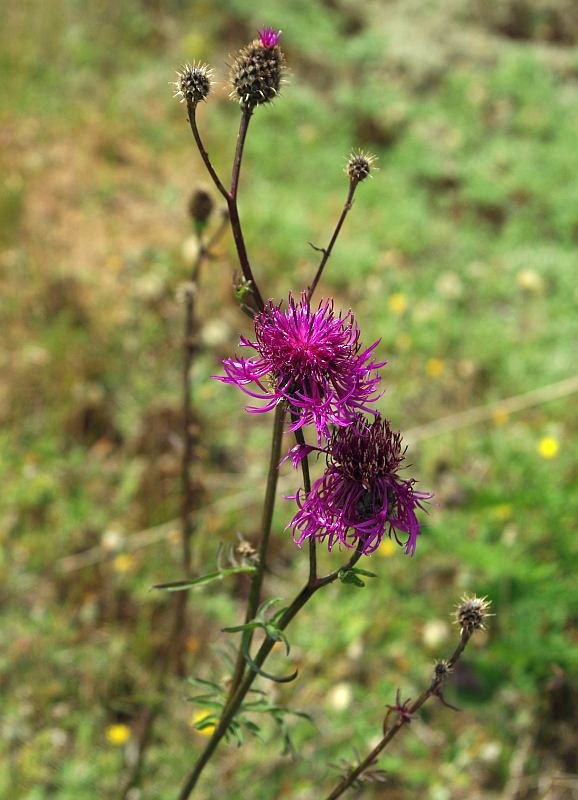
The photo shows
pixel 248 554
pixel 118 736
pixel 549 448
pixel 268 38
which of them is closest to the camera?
pixel 268 38

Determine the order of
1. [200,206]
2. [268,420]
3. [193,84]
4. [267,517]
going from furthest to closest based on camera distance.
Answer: [268,420] → [200,206] → [267,517] → [193,84]

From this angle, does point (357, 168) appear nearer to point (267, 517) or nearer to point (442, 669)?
point (267, 517)

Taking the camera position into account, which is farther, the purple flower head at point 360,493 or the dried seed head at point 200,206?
the dried seed head at point 200,206

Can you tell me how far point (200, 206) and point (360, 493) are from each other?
1.08 meters

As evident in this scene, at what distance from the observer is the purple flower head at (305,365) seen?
1322 mm

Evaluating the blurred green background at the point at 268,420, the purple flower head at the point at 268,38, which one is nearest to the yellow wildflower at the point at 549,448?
the blurred green background at the point at 268,420

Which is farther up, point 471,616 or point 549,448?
point 549,448

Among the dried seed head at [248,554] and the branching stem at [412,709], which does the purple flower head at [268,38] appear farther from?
the branching stem at [412,709]

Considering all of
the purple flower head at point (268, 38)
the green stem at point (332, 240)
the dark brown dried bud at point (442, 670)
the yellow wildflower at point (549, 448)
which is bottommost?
the dark brown dried bud at point (442, 670)

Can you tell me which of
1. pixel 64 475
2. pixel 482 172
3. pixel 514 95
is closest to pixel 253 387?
pixel 64 475

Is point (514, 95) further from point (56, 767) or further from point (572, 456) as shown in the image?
point (56, 767)

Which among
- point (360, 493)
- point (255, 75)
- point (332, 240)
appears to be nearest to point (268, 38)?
point (255, 75)

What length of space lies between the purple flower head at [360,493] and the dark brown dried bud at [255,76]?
54cm

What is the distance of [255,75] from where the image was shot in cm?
129
